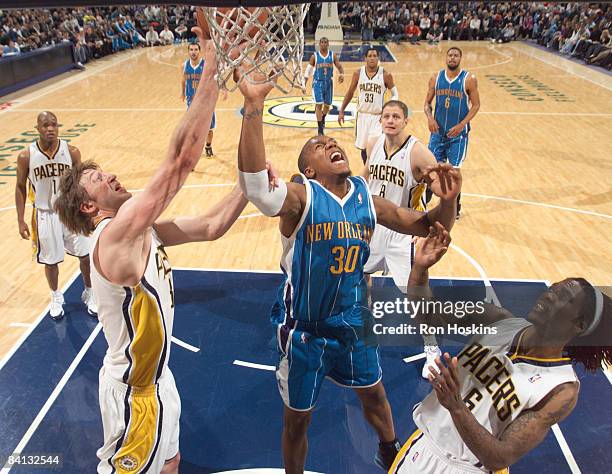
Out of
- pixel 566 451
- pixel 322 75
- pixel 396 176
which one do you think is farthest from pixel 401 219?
pixel 322 75

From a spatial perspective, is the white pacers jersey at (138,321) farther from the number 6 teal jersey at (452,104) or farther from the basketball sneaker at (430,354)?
the number 6 teal jersey at (452,104)

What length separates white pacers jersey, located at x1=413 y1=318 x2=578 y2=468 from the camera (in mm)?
2410

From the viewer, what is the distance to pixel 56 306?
5.48 meters

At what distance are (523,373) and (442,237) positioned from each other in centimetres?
85

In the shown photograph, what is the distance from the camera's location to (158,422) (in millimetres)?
2977

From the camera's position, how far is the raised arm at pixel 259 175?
262 cm

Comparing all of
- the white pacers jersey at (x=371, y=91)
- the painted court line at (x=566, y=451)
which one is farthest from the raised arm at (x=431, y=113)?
the painted court line at (x=566, y=451)

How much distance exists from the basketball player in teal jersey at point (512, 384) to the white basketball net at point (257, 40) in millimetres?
1507

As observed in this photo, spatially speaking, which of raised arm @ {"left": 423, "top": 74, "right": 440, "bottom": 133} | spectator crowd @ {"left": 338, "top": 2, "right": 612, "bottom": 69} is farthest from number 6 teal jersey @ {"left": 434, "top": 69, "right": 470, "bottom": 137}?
spectator crowd @ {"left": 338, "top": 2, "right": 612, "bottom": 69}

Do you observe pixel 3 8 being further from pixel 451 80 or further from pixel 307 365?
pixel 451 80

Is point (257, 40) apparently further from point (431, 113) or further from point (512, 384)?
point (431, 113)

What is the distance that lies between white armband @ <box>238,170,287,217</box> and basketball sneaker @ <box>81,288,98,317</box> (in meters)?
3.10

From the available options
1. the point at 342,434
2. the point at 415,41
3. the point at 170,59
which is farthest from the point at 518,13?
the point at 342,434

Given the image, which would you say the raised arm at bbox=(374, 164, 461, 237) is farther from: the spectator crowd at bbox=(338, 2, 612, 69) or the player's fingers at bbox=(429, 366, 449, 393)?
the spectator crowd at bbox=(338, 2, 612, 69)
